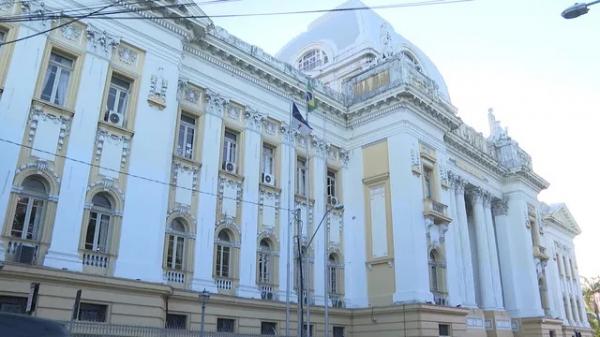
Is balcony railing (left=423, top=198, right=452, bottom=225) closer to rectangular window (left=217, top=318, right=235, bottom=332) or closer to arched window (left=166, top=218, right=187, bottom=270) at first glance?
rectangular window (left=217, top=318, right=235, bottom=332)

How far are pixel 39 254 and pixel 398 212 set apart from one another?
14936 millimetres

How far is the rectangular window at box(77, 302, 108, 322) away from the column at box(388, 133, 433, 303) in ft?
40.8

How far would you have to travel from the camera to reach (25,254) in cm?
1418

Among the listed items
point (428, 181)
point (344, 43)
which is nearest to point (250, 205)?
point (428, 181)

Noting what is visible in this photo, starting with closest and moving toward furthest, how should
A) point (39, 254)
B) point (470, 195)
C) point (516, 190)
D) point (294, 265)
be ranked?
1. point (39, 254)
2. point (294, 265)
3. point (470, 195)
4. point (516, 190)

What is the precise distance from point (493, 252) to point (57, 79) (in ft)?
87.9

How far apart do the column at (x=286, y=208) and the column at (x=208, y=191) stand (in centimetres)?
341

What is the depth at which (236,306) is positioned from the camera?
1920cm

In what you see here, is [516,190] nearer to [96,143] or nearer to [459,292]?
[459,292]

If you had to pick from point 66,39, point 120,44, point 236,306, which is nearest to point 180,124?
point 120,44

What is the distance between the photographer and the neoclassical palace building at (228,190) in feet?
49.3

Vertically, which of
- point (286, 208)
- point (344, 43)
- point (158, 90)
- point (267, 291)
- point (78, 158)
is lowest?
point (267, 291)

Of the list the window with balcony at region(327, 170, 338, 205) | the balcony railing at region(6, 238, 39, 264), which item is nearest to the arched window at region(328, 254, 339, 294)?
the window with balcony at region(327, 170, 338, 205)

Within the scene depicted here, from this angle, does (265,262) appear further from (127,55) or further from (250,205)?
(127,55)
